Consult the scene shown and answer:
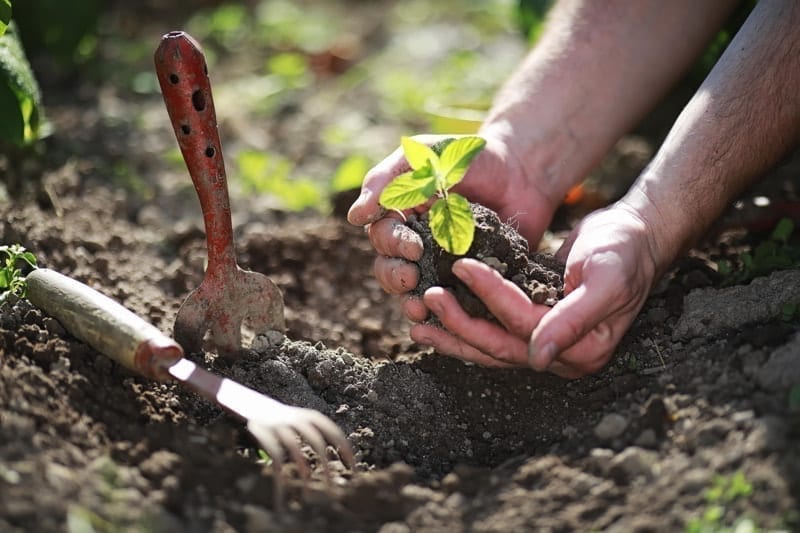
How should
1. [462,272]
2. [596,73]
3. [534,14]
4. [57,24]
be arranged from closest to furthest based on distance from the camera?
[462,272], [596,73], [534,14], [57,24]

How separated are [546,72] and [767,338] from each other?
118cm

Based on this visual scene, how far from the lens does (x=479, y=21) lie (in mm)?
5152

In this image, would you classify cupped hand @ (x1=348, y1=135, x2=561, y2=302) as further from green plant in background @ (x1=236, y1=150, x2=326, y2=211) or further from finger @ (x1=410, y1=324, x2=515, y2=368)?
green plant in background @ (x1=236, y1=150, x2=326, y2=211)

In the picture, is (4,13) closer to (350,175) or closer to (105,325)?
(105,325)

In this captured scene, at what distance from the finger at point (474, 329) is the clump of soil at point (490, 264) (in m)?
0.04

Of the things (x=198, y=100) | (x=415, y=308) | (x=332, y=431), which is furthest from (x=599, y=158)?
(x=332, y=431)

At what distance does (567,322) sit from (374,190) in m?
0.61

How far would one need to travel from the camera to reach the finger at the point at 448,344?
7.18 feet

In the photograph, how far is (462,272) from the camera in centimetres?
204

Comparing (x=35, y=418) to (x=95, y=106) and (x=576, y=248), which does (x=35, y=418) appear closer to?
Result: (x=576, y=248)

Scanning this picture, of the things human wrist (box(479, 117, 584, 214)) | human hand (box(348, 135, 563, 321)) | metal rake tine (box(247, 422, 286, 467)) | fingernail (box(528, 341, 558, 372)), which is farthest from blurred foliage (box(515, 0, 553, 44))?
metal rake tine (box(247, 422, 286, 467))

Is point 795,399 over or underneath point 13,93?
underneath

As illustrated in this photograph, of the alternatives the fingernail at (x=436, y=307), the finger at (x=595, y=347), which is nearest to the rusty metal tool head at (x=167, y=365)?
the fingernail at (x=436, y=307)

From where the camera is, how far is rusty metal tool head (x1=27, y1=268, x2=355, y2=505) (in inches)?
70.4
